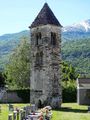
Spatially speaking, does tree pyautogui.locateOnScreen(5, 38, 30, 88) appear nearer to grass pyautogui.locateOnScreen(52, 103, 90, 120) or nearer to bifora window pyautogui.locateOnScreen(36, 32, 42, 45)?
bifora window pyautogui.locateOnScreen(36, 32, 42, 45)

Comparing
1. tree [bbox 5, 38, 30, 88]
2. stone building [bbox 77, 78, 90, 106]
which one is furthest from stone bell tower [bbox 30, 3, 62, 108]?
tree [bbox 5, 38, 30, 88]

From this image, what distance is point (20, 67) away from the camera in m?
85.1

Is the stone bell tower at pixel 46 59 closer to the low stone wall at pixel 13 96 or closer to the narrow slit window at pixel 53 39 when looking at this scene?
the narrow slit window at pixel 53 39

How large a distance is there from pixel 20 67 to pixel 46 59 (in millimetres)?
25834

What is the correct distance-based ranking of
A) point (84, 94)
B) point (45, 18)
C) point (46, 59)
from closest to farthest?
point (46, 59)
point (45, 18)
point (84, 94)

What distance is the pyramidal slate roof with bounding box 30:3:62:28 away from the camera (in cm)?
6055

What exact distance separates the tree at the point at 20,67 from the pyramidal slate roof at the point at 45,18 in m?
24.4

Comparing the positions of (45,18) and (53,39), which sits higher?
(45,18)

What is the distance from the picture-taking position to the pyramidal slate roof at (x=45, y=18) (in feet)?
199

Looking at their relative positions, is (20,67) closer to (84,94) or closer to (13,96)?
(13,96)

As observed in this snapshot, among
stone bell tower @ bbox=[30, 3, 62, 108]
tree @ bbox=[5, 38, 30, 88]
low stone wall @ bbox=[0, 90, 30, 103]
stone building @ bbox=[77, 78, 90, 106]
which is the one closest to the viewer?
stone bell tower @ bbox=[30, 3, 62, 108]

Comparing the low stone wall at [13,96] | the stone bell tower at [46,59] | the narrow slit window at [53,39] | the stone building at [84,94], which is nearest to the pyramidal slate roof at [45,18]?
the stone bell tower at [46,59]

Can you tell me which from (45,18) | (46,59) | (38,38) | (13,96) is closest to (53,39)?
(38,38)

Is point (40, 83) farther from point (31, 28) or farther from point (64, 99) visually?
point (64, 99)
